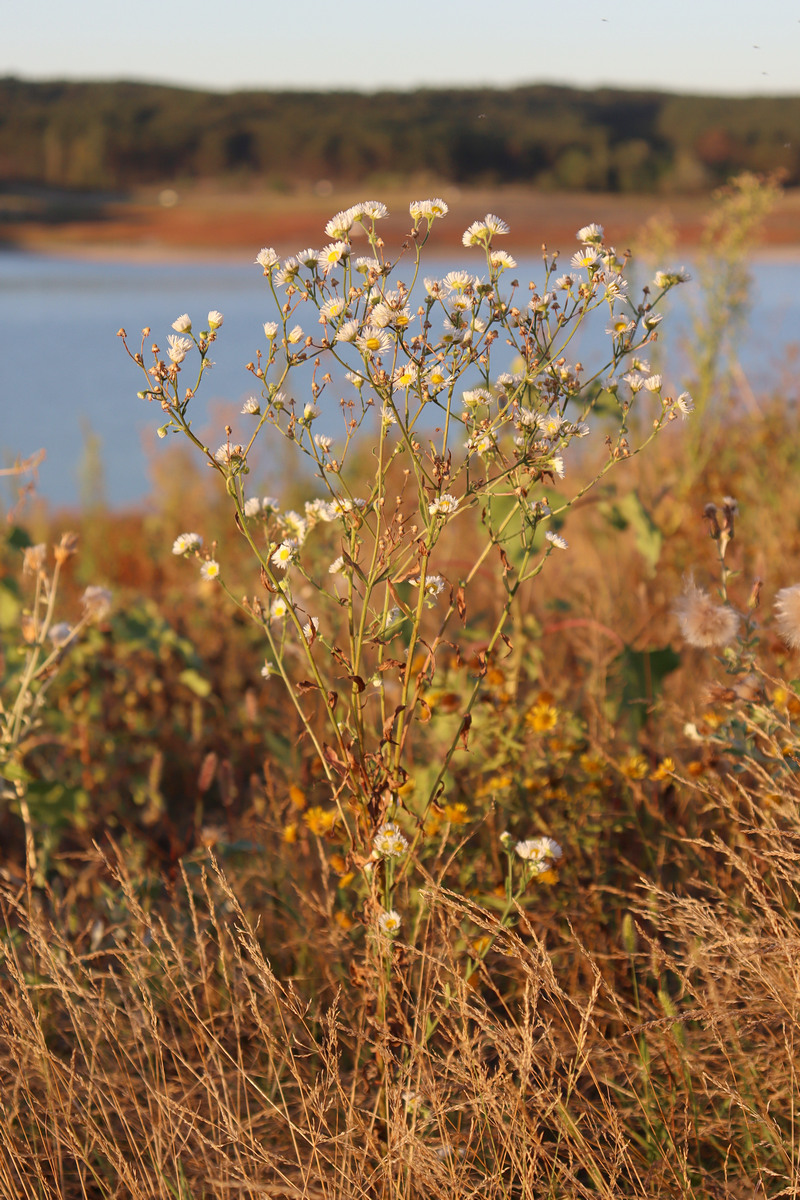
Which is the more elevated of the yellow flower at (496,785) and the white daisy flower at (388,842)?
the white daisy flower at (388,842)

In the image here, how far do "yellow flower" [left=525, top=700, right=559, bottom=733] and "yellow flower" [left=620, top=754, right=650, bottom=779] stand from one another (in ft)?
0.54

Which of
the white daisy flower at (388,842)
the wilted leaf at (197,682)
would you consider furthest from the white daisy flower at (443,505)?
the wilted leaf at (197,682)

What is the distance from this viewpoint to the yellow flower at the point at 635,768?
1.99 metres

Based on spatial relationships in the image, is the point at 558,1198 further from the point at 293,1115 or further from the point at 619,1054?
the point at 293,1115

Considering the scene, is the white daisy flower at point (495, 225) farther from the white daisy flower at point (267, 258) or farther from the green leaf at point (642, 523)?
the green leaf at point (642, 523)

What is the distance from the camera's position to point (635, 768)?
201 cm

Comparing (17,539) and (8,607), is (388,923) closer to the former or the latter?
(17,539)

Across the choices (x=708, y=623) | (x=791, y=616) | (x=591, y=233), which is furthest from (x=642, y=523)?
(x=591, y=233)

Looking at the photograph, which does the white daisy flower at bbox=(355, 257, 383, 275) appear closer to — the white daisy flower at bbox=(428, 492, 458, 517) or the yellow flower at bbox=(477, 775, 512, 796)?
the white daisy flower at bbox=(428, 492, 458, 517)

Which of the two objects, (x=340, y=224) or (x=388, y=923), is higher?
Result: (x=340, y=224)

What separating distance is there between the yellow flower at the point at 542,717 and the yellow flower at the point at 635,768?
165 millimetres

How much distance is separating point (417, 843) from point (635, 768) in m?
0.63

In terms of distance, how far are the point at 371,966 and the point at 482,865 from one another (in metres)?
0.44

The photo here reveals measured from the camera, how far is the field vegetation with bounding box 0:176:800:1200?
4.43ft
